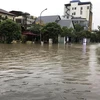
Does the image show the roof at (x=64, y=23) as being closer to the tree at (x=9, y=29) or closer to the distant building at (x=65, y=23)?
the distant building at (x=65, y=23)

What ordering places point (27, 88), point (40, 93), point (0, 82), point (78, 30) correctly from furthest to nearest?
point (78, 30) < point (0, 82) < point (27, 88) < point (40, 93)

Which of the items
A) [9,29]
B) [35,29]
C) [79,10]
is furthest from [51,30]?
[79,10]

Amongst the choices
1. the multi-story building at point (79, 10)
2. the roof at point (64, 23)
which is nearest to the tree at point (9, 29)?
the roof at point (64, 23)

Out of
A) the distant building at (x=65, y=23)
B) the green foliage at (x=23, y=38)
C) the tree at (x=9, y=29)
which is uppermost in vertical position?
the distant building at (x=65, y=23)

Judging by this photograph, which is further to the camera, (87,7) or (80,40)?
(87,7)

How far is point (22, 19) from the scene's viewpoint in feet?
205

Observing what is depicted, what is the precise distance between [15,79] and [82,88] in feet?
6.91

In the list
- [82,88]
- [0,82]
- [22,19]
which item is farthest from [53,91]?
[22,19]

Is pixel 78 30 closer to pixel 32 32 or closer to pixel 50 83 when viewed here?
pixel 32 32

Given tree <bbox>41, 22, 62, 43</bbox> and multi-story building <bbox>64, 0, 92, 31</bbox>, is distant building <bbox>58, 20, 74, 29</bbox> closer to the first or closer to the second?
tree <bbox>41, 22, 62, 43</bbox>

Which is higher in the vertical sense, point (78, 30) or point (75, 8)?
point (75, 8)

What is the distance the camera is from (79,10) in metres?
125

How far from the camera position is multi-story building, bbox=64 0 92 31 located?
401ft

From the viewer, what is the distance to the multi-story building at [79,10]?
401 ft
